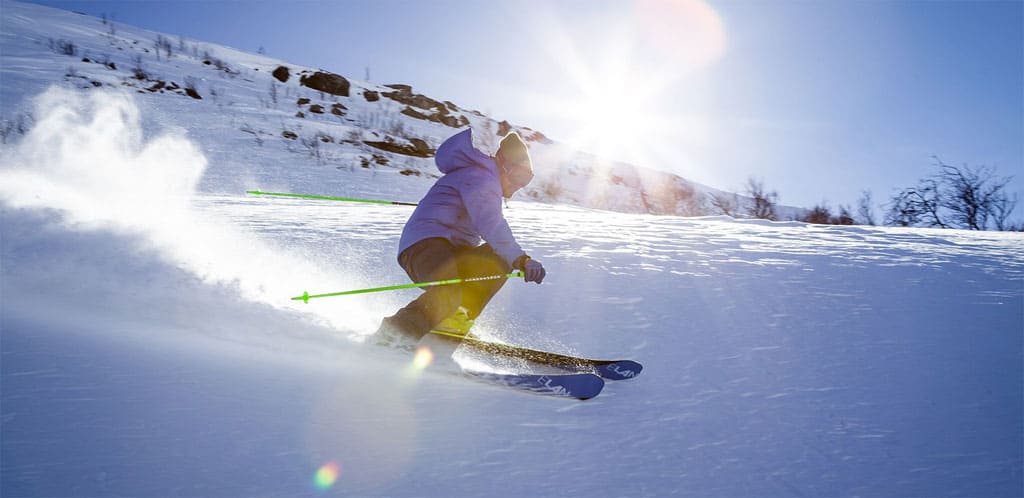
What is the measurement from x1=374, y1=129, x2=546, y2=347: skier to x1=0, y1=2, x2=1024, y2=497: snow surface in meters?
0.34

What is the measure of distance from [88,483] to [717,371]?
2.32m

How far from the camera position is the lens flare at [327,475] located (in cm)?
161

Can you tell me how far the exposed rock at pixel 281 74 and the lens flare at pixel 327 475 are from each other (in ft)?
85.2

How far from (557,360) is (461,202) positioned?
97 centimetres

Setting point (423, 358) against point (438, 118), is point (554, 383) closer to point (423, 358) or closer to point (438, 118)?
point (423, 358)

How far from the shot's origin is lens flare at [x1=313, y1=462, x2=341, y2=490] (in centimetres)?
161

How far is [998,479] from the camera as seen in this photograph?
1.89 meters

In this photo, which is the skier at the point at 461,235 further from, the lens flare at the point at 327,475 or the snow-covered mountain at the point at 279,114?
the snow-covered mountain at the point at 279,114

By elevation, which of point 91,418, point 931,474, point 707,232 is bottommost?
point 931,474

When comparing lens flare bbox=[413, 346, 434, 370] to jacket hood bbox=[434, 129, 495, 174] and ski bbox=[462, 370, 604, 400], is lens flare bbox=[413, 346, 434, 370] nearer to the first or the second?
ski bbox=[462, 370, 604, 400]

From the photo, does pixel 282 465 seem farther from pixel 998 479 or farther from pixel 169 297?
pixel 998 479

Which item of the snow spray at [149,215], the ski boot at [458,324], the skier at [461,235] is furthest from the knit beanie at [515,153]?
the snow spray at [149,215]

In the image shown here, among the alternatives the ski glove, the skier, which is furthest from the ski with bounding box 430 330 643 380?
the ski glove

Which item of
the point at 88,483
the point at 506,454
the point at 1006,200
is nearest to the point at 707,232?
the point at 506,454
